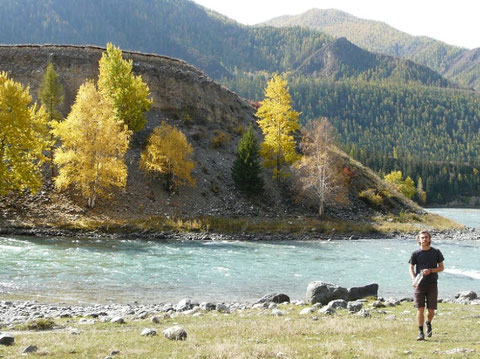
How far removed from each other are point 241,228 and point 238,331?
37.6 m

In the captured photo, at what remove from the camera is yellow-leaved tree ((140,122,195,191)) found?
178 feet

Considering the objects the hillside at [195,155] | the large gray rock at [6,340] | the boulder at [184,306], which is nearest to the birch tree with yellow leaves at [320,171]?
the hillside at [195,155]

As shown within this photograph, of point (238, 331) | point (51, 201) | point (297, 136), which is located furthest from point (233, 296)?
point (297, 136)

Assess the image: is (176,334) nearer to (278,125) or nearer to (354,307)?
(354,307)

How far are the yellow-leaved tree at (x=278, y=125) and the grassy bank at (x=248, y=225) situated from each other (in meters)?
9.88

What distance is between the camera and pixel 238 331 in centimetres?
1280

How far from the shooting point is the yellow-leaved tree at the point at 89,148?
1866 inches

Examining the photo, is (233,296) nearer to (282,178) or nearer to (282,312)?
(282,312)

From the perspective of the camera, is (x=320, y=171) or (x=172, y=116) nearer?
(x=320, y=171)

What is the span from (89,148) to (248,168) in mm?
20839

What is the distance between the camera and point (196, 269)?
3031 cm

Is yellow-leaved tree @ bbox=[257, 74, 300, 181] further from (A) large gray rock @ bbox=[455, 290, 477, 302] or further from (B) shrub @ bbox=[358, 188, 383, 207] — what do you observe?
(A) large gray rock @ bbox=[455, 290, 477, 302]

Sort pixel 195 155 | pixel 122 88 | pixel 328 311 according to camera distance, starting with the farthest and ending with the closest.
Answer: pixel 195 155, pixel 122 88, pixel 328 311

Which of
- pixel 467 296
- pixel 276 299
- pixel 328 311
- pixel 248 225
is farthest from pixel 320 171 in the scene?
pixel 328 311
